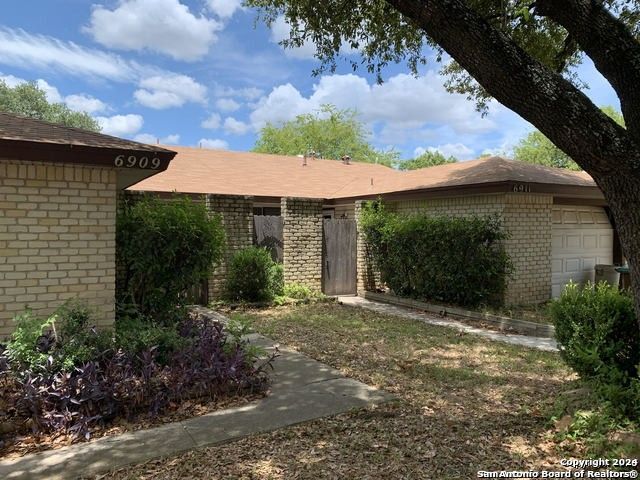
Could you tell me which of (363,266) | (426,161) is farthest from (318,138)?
(363,266)

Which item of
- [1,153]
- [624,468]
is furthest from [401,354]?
[1,153]

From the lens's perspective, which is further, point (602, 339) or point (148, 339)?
point (148, 339)

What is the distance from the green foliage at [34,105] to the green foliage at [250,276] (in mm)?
30724

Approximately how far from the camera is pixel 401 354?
6.72 metres

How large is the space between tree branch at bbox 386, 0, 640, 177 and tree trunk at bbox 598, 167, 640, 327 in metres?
0.08

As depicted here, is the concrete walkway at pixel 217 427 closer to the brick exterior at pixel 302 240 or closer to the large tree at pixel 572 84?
the large tree at pixel 572 84

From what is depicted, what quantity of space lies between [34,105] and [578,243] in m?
39.2

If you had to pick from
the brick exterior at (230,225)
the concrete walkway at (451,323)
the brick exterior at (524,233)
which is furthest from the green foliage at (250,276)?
the brick exterior at (524,233)

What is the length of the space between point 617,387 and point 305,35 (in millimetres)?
7829

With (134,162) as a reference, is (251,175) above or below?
above

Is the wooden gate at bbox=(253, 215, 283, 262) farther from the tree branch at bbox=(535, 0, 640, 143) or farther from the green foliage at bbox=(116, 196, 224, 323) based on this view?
the tree branch at bbox=(535, 0, 640, 143)

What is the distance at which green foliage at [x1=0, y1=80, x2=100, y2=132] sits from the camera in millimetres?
35531

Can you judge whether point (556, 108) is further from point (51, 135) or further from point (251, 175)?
point (251, 175)

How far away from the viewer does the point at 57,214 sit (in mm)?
4938
